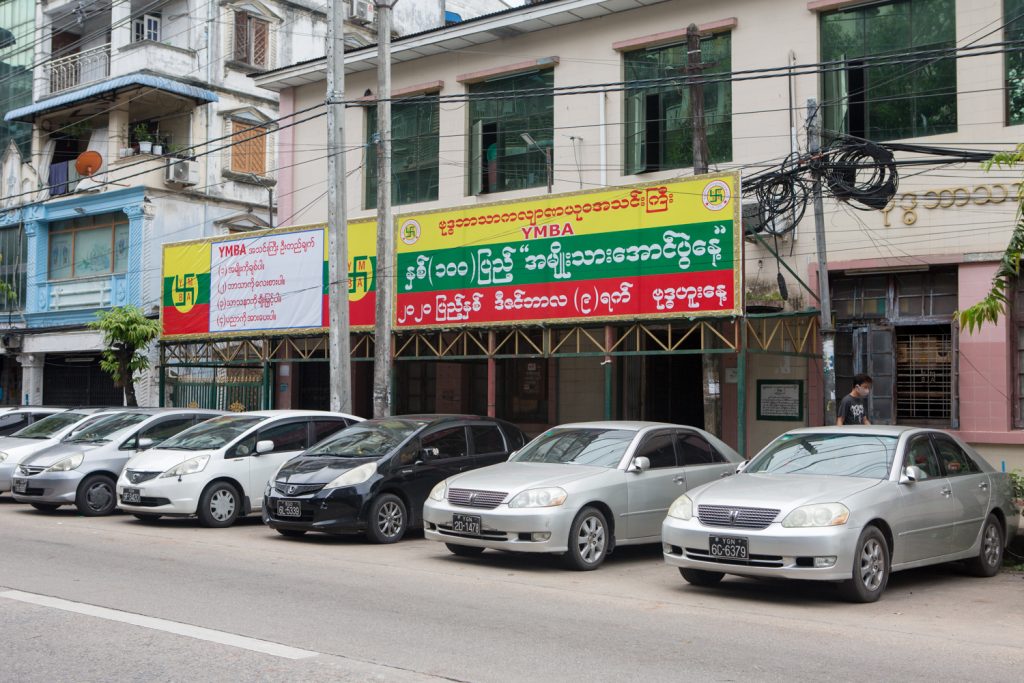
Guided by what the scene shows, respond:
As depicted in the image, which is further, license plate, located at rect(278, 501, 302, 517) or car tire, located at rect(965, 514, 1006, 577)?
license plate, located at rect(278, 501, 302, 517)

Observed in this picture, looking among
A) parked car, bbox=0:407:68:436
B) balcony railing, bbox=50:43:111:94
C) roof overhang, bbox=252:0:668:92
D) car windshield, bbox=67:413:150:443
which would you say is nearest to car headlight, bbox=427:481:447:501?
car windshield, bbox=67:413:150:443

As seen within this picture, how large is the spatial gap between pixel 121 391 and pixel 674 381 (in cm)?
1815

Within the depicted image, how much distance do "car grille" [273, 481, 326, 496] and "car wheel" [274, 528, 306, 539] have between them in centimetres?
44

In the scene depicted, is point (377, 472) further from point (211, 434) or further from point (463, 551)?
point (211, 434)

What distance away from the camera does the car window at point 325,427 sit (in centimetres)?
1581

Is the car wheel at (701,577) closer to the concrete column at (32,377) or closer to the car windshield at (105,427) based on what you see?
the car windshield at (105,427)

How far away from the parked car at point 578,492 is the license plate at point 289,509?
2.06 m

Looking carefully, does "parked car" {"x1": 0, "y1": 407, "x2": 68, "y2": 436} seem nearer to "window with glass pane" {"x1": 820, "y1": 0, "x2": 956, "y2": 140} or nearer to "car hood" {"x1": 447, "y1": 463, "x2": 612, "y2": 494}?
"car hood" {"x1": 447, "y1": 463, "x2": 612, "y2": 494}

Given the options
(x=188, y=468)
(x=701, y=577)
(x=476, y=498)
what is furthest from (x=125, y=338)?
(x=701, y=577)

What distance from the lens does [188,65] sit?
31719 mm

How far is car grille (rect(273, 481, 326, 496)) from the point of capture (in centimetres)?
1307

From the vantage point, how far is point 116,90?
100 feet

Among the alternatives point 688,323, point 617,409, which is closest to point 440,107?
point 617,409

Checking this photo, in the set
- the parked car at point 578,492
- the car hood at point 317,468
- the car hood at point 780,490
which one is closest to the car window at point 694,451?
the parked car at point 578,492
